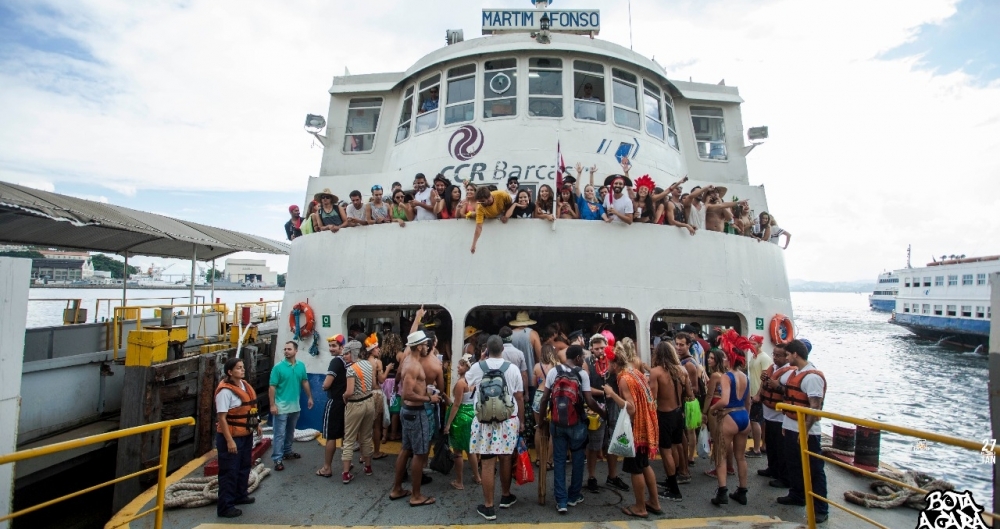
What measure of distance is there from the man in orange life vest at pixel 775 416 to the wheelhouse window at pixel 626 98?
4964 mm

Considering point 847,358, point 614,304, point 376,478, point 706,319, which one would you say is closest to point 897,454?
point 706,319

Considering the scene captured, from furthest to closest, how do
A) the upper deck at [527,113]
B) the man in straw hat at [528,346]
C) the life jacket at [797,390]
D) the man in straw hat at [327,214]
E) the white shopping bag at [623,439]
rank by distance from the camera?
the upper deck at [527,113]
the man in straw hat at [327,214]
the man in straw hat at [528,346]
the life jacket at [797,390]
the white shopping bag at [623,439]

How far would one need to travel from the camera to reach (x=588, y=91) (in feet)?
30.2

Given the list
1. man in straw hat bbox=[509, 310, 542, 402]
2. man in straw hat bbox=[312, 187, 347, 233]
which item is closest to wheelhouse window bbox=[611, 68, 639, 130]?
man in straw hat bbox=[509, 310, 542, 402]

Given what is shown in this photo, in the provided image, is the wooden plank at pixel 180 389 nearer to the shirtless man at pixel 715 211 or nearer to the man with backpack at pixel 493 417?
the man with backpack at pixel 493 417

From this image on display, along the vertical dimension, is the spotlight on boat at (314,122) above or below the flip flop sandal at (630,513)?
above

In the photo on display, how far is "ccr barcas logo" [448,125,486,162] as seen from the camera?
8.74m

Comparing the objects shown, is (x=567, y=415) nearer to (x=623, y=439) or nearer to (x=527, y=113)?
(x=623, y=439)

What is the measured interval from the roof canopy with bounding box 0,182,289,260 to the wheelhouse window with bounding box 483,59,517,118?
645 centimetres

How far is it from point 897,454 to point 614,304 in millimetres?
11910

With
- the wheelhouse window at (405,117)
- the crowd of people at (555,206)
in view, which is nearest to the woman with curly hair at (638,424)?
the crowd of people at (555,206)

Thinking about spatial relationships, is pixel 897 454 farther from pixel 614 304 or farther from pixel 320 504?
pixel 320 504

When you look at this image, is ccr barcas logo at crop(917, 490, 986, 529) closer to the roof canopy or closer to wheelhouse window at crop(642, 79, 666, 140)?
wheelhouse window at crop(642, 79, 666, 140)

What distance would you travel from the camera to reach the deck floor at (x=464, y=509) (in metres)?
4.73
